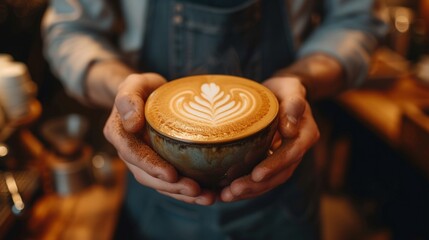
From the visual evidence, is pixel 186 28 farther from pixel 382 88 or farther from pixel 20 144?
pixel 382 88

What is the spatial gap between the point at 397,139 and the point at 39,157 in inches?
72.9

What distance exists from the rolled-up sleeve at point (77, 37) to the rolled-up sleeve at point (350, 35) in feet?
2.49

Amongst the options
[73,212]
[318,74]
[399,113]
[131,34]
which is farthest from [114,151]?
[399,113]

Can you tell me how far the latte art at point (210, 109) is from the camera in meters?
0.90

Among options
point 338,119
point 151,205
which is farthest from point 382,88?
point 151,205

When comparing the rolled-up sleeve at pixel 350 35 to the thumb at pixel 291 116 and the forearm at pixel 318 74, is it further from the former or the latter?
the thumb at pixel 291 116

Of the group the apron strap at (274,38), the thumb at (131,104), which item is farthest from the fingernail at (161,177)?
the apron strap at (274,38)

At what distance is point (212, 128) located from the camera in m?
0.92

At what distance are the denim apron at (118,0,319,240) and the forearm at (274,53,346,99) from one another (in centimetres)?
12

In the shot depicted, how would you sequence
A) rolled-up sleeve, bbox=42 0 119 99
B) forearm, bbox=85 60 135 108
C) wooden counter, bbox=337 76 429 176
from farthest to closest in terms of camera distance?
wooden counter, bbox=337 76 429 176 < rolled-up sleeve, bbox=42 0 119 99 < forearm, bbox=85 60 135 108

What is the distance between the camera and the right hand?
92 cm

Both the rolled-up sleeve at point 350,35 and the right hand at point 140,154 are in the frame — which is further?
the rolled-up sleeve at point 350,35

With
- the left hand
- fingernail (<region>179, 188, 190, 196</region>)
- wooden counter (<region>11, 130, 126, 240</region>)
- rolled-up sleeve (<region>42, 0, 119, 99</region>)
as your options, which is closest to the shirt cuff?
the left hand

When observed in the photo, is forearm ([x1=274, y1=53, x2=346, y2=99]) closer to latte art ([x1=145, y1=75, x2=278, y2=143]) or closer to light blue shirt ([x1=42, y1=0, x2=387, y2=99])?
light blue shirt ([x1=42, y1=0, x2=387, y2=99])
